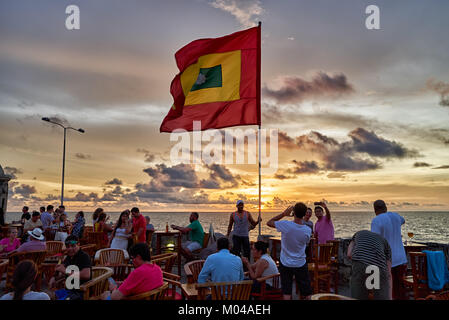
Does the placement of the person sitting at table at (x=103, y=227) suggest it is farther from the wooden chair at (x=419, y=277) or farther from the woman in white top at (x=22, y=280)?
the wooden chair at (x=419, y=277)

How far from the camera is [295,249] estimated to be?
5.25 meters

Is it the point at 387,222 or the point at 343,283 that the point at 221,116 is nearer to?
the point at 387,222

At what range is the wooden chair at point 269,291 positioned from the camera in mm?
5293

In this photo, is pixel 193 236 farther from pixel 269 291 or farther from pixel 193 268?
pixel 269 291

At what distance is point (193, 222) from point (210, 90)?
387cm

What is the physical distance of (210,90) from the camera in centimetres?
939

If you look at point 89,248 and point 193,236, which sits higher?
point 193,236

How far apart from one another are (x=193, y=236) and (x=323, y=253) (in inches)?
165

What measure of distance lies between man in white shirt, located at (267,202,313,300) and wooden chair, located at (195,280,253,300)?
3.60 feet

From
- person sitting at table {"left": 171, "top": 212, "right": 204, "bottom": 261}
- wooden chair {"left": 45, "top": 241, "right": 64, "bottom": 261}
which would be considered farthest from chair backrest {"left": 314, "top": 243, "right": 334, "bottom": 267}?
wooden chair {"left": 45, "top": 241, "right": 64, "bottom": 261}

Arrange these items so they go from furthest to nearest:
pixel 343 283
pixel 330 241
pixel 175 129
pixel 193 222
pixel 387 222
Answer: pixel 193 222
pixel 175 129
pixel 343 283
pixel 330 241
pixel 387 222

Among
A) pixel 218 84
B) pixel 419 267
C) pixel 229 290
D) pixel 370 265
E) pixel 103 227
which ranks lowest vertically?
pixel 419 267

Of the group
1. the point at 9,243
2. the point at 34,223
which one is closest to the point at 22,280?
the point at 9,243
